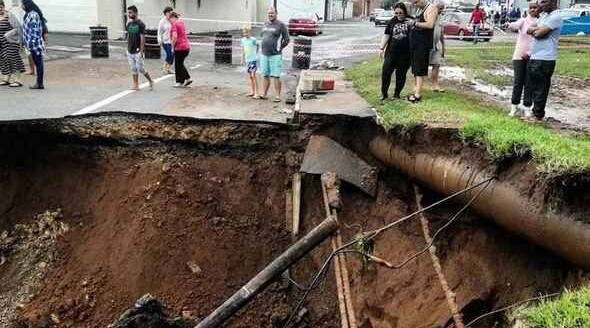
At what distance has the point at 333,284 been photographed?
7203 millimetres

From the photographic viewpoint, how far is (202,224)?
27.0ft

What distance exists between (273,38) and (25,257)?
569cm

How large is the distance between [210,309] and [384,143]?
10.2ft

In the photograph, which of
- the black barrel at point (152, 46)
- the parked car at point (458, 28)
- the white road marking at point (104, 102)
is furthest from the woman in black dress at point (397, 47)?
the parked car at point (458, 28)

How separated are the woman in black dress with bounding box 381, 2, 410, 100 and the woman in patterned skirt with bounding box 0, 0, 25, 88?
25.5 feet

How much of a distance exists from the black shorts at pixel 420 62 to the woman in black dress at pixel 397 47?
0.20 metres

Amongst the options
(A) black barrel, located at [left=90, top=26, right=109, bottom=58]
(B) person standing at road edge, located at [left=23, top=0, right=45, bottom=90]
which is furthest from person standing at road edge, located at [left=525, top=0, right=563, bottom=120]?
(A) black barrel, located at [left=90, top=26, right=109, bottom=58]

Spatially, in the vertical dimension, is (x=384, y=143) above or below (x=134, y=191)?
above

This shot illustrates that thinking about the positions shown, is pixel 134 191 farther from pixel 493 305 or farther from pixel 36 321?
pixel 493 305

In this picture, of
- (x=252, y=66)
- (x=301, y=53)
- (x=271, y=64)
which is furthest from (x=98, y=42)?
(x=271, y=64)

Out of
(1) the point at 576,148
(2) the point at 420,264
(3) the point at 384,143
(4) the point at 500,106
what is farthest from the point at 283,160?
(1) the point at 576,148

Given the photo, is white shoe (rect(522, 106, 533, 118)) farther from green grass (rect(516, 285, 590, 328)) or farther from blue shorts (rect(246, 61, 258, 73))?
blue shorts (rect(246, 61, 258, 73))

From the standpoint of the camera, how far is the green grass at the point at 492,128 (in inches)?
195

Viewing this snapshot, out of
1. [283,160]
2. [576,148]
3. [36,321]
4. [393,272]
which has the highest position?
[576,148]
